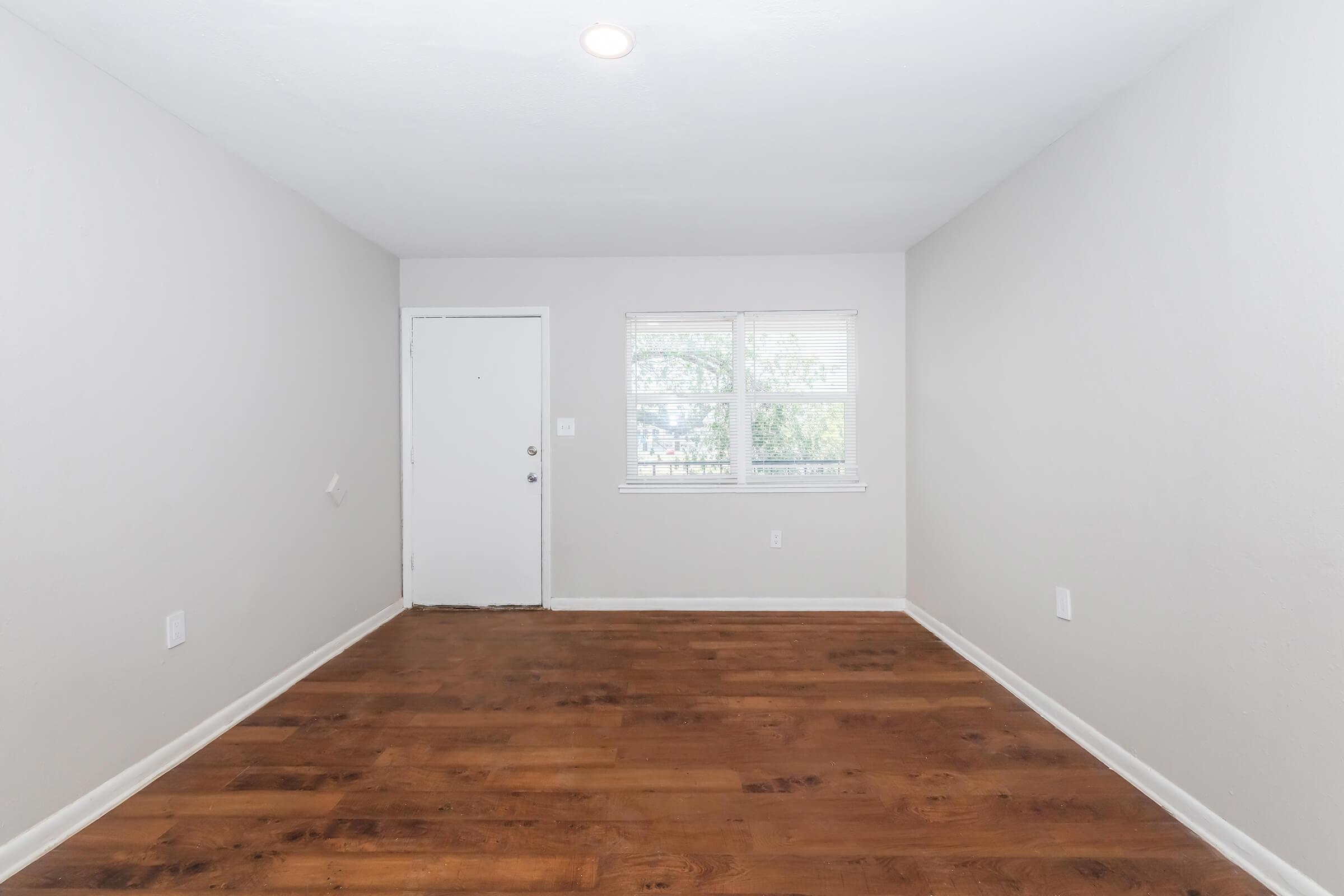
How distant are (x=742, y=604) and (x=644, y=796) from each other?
7.04ft

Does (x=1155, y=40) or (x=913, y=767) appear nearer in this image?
(x=1155, y=40)

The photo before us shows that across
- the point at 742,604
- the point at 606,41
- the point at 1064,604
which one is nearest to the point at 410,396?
the point at 742,604

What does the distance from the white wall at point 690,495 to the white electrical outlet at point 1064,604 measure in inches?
60.8

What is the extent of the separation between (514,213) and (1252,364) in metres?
3.03

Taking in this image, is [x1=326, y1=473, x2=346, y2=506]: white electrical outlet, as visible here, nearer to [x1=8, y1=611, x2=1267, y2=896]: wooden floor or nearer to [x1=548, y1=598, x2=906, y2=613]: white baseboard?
[x1=8, y1=611, x2=1267, y2=896]: wooden floor

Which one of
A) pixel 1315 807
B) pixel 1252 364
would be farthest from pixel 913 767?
pixel 1252 364

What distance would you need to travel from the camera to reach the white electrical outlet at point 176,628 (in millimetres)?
2203

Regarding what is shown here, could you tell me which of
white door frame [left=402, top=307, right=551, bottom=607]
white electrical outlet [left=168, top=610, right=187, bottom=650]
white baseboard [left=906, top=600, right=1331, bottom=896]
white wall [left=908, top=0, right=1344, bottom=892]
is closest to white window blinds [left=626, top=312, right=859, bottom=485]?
white door frame [left=402, top=307, right=551, bottom=607]

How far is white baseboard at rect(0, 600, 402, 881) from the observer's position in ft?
5.50

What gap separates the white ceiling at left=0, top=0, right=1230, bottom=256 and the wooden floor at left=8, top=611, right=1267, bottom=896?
7.26 feet

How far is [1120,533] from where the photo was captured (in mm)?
2156

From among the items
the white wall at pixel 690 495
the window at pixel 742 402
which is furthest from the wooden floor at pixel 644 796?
the window at pixel 742 402

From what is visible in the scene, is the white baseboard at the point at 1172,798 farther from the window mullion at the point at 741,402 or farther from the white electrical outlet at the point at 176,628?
the white electrical outlet at the point at 176,628

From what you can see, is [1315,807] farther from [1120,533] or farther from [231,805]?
[231,805]
